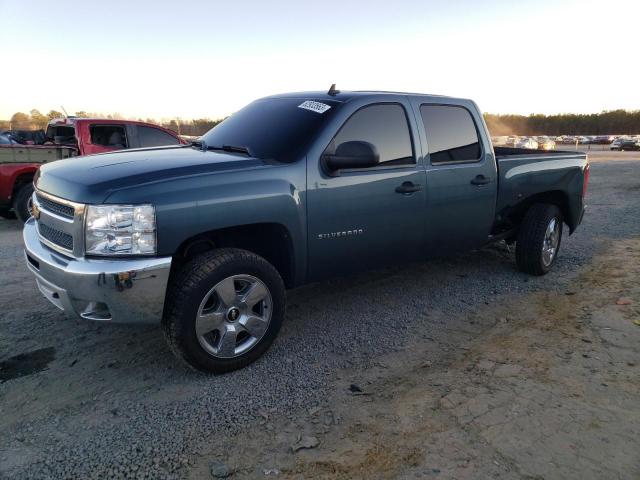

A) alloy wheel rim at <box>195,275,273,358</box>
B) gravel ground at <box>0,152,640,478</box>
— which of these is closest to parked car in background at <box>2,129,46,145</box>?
gravel ground at <box>0,152,640,478</box>

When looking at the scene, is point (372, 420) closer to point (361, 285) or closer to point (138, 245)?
point (138, 245)

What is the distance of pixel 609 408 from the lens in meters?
2.81

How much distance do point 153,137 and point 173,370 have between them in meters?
6.38

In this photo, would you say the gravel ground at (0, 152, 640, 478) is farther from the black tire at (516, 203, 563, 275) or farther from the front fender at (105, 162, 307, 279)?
the front fender at (105, 162, 307, 279)

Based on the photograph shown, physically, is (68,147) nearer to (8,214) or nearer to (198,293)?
(8,214)

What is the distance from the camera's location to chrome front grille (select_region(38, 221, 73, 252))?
2.96 metres

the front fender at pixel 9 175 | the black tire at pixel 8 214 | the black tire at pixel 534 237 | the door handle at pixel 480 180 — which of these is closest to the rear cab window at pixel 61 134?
the front fender at pixel 9 175

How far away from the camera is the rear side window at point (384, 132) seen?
12.3 feet

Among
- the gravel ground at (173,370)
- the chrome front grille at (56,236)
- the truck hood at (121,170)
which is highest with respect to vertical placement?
the truck hood at (121,170)

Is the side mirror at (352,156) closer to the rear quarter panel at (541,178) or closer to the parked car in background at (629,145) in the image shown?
the rear quarter panel at (541,178)

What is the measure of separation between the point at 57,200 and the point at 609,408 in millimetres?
3573

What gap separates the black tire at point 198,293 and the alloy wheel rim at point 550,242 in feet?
11.3

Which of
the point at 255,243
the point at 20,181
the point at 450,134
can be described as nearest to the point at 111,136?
the point at 20,181

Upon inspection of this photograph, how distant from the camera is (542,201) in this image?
5543mm
